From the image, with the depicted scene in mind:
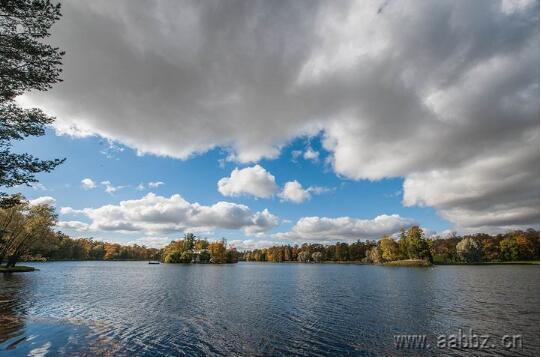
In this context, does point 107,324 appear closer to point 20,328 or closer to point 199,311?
point 20,328

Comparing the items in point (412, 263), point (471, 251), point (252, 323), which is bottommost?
point (252, 323)

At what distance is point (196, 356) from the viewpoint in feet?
76.3

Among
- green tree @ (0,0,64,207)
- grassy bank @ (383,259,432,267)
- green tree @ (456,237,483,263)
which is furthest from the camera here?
green tree @ (456,237,483,263)

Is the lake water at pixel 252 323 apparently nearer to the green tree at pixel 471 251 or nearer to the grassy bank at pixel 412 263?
the grassy bank at pixel 412 263

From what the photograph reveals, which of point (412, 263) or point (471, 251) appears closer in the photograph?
point (412, 263)

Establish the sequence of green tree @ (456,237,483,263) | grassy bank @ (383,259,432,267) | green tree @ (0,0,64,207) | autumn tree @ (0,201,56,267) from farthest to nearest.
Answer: green tree @ (456,237,483,263), grassy bank @ (383,259,432,267), autumn tree @ (0,201,56,267), green tree @ (0,0,64,207)

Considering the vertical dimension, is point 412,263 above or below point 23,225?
below

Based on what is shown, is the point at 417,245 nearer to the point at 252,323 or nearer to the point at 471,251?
the point at 471,251

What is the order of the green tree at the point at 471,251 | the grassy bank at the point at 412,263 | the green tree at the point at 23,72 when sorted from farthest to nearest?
the green tree at the point at 471,251
the grassy bank at the point at 412,263
the green tree at the point at 23,72

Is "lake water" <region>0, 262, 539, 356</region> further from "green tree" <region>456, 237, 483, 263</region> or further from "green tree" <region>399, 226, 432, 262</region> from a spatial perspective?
"green tree" <region>456, 237, 483, 263</region>

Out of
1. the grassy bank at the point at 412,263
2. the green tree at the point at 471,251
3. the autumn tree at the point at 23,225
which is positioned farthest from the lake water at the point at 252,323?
the green tree at the point at 471,251

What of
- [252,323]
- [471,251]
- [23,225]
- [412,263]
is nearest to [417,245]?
[412,263]

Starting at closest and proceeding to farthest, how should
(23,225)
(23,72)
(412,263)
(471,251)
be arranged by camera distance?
(23,72) → (23,225) → (412,263) → (471,251)

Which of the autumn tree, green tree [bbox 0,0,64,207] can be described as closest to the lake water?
green tree [bbox 0,0,64,207]
